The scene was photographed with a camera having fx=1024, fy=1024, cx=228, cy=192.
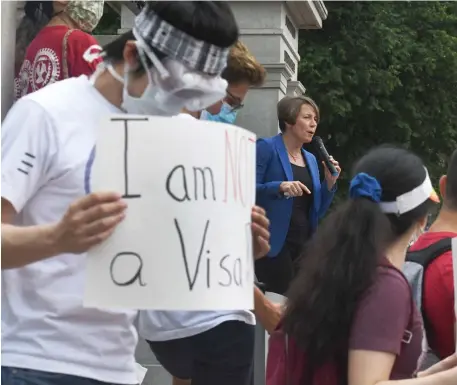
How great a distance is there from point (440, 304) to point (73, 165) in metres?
1.49

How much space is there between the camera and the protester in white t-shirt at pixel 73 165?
2.34 meters

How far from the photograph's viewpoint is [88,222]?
6.89 feet

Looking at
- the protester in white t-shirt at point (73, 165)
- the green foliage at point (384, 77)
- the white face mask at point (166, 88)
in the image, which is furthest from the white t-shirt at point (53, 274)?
the green foliage at point (384, 77)

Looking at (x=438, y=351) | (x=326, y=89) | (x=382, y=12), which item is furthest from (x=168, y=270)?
(x=382, y=12)

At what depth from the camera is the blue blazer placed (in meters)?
5.70

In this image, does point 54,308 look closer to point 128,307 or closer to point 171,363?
point 128,307

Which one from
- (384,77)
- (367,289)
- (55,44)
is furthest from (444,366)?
(384,77)

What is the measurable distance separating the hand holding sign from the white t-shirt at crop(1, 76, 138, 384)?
0.24m

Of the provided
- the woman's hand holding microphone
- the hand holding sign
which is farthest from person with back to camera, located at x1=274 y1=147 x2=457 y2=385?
the woman's hand holding microphone

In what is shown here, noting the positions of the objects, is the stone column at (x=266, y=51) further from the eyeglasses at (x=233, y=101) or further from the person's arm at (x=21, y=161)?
the person's arm at (x=21, y=161)

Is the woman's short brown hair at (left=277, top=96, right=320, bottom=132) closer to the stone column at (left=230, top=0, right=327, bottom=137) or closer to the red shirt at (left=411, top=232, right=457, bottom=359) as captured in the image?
the stone column at (left=230, top=0, right=327, bottom=137)

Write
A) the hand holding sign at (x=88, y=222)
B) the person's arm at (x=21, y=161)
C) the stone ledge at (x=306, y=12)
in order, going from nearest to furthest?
the hand holding sign at (x=88, y=222) → the person's arm at (x=21, y=161) → the stone ledge at (x=306, y=12)

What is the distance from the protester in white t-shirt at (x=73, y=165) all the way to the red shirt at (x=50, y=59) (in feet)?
3.09

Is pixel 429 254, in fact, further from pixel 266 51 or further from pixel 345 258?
pixel 266 51
